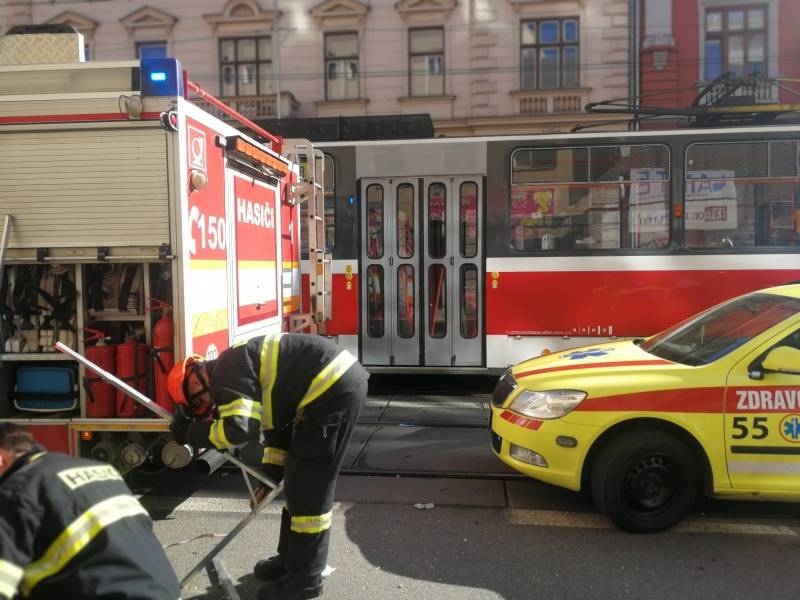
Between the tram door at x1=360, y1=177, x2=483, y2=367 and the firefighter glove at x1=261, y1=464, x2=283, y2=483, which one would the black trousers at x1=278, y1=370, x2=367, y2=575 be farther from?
the tram door at x1=360, y1=177, x2=483, y2=367

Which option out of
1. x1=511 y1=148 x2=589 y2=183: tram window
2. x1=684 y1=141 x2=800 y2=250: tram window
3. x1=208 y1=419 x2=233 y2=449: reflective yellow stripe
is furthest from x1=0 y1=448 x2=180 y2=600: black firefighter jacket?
x1=684 y1=141 x2=800 y2=250: tram window

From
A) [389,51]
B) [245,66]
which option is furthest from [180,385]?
[245,66]

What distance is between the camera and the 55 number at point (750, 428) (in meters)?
4.11

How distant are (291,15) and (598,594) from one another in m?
20.5

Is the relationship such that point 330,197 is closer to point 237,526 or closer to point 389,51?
point 237,526

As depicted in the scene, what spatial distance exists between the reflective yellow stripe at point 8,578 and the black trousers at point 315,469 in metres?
1.71

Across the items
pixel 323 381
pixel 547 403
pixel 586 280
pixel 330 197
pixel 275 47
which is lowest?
pixel 547 403

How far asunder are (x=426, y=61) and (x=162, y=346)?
17.9m

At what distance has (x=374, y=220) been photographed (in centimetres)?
830

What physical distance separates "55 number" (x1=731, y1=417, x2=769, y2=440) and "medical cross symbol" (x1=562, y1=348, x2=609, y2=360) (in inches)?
42.9

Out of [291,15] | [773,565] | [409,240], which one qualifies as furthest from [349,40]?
Result: [773,565]

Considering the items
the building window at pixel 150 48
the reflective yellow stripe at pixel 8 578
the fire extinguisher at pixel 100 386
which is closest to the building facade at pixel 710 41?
the building window at pixel 150 48

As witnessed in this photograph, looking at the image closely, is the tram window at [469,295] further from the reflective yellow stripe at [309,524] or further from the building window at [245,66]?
the building window at [245,66]

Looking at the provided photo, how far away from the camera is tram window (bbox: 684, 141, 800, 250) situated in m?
7.57
